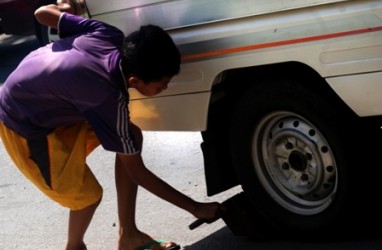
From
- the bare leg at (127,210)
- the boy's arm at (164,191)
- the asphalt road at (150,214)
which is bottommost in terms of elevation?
the asphalt road at (150,214)

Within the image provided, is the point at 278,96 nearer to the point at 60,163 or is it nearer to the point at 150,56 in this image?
the point at 150,56

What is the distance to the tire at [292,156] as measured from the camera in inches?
151

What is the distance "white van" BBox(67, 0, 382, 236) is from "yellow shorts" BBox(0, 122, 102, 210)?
0.57 metres

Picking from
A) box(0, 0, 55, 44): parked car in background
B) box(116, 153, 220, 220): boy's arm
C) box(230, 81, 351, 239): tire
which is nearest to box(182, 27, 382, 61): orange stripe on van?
box(230, 81, 351, 239): tire

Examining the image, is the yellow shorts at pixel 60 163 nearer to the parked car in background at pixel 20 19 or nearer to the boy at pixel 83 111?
the boy at pixel 83 111

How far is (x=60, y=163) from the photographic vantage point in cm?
397

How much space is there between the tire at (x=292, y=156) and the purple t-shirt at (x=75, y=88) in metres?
0.72

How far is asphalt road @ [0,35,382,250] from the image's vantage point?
443cm

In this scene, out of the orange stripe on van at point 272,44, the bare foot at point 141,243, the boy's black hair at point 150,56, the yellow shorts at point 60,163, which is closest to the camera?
the orange stripe on van at point 272,44

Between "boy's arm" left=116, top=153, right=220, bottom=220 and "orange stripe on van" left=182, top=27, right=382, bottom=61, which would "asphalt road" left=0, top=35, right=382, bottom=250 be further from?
"orange stripe on van" left=182, top=27, right=382, bottom=61

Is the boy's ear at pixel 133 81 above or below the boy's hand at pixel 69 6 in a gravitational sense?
below

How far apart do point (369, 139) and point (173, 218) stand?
1.54 meters

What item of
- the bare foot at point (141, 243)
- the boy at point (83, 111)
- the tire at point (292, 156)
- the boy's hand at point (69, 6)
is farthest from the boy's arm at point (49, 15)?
the bare foot at point (141, 243)

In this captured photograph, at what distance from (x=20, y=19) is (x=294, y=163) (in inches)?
336
